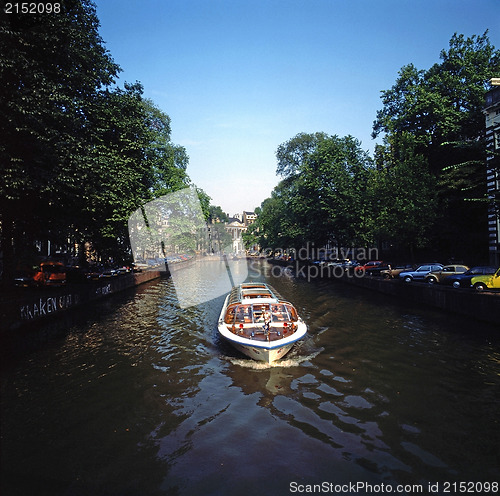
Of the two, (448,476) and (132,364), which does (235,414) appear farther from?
(132,364)

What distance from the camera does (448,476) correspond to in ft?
21.3

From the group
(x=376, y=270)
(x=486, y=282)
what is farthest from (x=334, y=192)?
(x=486, y=282)

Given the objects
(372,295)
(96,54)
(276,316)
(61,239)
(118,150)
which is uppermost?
(96,54)

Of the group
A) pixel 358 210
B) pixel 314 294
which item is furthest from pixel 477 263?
pixel 314 294

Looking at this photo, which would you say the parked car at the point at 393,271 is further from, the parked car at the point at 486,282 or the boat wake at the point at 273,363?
the boat wake at the point at 273,363

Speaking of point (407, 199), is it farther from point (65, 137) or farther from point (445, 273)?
point (65, 137)

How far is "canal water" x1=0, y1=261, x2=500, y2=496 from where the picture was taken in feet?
21.2

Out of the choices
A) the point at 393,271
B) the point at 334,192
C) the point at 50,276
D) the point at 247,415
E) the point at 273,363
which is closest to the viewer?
the point at 247,415

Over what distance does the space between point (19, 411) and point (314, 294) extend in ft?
78.5

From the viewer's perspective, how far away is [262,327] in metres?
13.6

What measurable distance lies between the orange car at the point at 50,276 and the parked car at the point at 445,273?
2902cm

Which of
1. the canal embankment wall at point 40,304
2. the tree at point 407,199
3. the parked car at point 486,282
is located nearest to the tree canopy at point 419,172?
the tree at point 407,199

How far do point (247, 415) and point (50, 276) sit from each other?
83.2 ft

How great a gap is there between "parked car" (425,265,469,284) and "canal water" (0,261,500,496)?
11.2 metres
